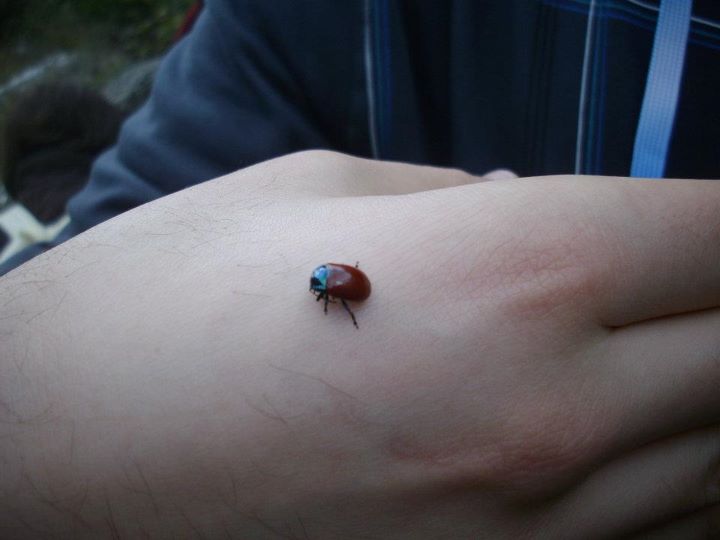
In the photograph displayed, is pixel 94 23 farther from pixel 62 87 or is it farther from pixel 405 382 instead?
pixel 405 382

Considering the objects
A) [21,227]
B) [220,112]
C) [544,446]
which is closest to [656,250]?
[544,446]

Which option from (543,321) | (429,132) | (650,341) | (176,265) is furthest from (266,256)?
(429,132)

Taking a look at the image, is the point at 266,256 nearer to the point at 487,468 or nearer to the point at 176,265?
the point at 176,265

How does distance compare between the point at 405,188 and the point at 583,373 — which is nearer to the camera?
the point at 583,373

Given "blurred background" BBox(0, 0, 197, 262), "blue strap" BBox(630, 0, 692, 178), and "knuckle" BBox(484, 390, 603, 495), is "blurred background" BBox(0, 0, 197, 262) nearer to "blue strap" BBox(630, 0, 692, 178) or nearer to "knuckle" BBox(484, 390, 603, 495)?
"blue strap" BBox(630, 0, 692, 178)

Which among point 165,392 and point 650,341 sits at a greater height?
point 650,341

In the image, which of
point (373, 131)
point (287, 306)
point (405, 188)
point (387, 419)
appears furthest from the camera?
point (373, 131)
